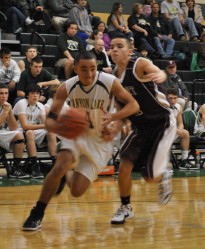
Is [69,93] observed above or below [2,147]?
above

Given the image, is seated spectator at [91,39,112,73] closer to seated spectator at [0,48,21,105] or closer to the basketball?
seated spectator at [0,48,21,105]

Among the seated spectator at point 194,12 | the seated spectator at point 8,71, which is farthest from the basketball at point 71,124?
the seated spectator at point 194,12

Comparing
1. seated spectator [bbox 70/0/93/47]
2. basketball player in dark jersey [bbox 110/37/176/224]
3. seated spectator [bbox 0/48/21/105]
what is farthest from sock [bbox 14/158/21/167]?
seated spectator [bbox 70/0/93/47]

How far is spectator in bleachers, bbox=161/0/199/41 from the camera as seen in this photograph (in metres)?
17.0

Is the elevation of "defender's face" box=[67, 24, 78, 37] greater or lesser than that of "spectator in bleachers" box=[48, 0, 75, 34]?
lesser

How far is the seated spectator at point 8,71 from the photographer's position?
11.5 metres

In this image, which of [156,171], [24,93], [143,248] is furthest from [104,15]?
[143,248]

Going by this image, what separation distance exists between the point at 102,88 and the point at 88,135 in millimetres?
441

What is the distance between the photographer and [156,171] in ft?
20.3

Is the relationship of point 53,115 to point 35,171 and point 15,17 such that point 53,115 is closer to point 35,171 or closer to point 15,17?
point 35,171

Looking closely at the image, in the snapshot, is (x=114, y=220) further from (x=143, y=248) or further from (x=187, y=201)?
(x=187, y=201)

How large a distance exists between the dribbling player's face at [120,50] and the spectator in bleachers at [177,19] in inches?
434

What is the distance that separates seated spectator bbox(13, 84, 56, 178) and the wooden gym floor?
99cm

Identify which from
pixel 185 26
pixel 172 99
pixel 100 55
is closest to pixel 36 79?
pixel 100 55
